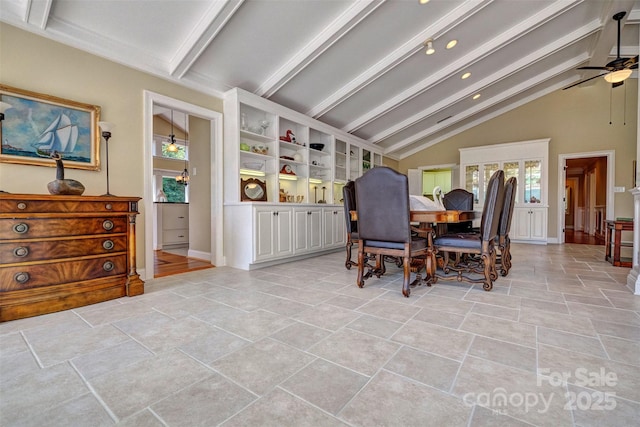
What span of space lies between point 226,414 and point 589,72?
8.54 metres

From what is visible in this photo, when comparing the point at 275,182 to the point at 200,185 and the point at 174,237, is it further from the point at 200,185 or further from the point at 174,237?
the point at 174,237

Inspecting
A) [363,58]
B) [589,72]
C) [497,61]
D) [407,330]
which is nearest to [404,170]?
[497,61]

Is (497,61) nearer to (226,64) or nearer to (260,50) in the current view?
(260,50)

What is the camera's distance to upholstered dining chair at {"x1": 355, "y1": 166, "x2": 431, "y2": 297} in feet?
8.09

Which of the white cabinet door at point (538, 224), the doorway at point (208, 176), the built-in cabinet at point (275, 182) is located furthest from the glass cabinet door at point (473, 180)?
the doorway at point (208, 176)

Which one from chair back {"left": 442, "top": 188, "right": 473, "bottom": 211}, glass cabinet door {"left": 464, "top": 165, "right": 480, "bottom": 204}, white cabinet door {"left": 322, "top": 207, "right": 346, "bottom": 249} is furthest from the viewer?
glass cabinet door {"left": 464, "top": 165, "right": 480, "bottom": 204}

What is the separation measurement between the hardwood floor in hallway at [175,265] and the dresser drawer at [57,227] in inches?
41.9

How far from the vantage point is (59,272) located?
7.23ft

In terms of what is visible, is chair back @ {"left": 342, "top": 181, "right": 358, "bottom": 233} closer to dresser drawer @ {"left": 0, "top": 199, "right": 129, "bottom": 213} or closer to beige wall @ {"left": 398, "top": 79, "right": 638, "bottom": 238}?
dresser drawer @ {"left": 0, "top": 199, "right": 129, "bottom": 213}

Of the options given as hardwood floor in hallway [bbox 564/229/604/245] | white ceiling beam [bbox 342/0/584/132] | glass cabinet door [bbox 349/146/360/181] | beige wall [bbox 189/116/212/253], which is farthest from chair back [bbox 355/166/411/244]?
hardwood floor in hallway [bbox 564/229/604/245]

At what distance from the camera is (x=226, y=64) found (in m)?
3.51

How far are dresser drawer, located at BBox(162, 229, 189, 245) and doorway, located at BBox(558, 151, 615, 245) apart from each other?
27.7 ft

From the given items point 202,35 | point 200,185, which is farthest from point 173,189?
point 202,35

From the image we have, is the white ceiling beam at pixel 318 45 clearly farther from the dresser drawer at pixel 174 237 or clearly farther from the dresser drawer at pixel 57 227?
the dresser drawer at pixel 174 237
